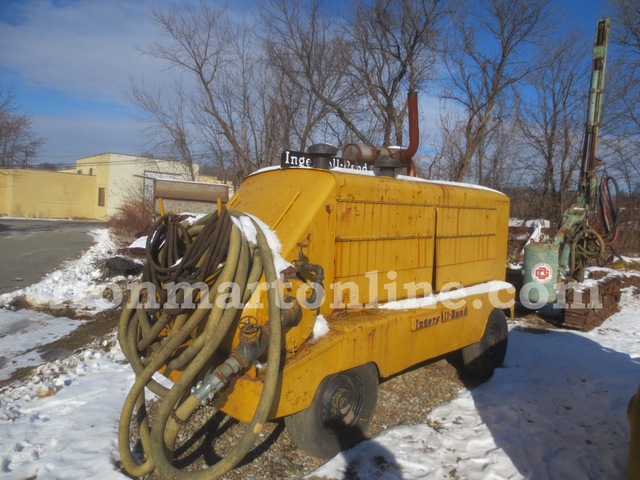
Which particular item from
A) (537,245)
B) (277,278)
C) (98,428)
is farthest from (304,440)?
(537,245)

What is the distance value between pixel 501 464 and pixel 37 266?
13.8 meters

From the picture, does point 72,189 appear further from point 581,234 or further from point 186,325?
point 186,325

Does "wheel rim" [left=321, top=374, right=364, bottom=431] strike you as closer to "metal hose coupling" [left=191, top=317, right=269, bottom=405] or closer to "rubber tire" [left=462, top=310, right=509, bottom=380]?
"metal hose coupling" [left=191, top=317, right=269, bottom=405]

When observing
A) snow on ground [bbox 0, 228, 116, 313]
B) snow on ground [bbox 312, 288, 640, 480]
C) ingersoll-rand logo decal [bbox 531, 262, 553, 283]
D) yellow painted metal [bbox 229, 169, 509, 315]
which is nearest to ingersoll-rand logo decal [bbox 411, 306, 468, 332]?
yellow painted metal [bbox 229, 169, 509, 315]

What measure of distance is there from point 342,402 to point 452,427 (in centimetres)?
128

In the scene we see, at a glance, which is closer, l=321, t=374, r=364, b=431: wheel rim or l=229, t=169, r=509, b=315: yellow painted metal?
l=321, t=374, r=364, b=431: wheel rim

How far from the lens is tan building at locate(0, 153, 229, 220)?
4166cm

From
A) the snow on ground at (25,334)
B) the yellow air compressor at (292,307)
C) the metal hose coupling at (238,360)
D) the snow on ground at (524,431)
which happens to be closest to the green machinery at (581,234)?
the snow on ground at (524,431)

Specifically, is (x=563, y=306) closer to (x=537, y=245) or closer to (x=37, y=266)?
(x=537, y=245)

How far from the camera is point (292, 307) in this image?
3555 mm

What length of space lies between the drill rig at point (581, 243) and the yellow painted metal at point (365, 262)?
3.47 m

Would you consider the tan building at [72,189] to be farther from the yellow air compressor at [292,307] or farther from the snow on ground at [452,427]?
the yellow air compressor at [292,307]

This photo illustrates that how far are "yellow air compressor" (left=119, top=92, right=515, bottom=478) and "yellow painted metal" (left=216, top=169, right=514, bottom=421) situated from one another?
0.01m

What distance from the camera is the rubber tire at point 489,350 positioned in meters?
5.70
